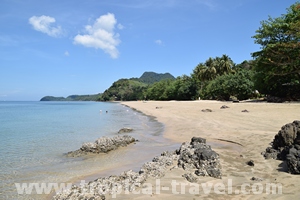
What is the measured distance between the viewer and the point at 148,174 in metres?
6.13

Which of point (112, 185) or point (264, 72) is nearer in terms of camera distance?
point (112, 185)

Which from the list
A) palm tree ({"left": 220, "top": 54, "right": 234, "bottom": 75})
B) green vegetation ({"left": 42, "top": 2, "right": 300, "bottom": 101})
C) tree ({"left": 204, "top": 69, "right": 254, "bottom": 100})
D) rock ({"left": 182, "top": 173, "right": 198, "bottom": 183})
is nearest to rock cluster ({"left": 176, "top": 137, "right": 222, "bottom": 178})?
rock ({"left": 182, "top": 173, "right": 198, "bottom": 183})

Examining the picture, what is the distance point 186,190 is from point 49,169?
5451 mm

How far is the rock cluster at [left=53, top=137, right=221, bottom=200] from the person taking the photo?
5.11m

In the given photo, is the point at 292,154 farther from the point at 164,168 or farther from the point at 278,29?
the point at 278,29

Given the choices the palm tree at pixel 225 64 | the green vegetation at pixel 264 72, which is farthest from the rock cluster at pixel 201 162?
the palm tree at pixel 225 64

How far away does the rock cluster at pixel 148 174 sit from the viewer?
5.11 meters

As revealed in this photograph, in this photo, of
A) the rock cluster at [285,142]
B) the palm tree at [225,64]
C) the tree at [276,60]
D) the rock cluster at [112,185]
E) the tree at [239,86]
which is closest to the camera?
the rock cluster at [112,185]

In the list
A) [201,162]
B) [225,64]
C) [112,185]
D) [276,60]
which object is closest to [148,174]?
[112,185]

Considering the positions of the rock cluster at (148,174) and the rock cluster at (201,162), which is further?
the rock cluster at (201,162)

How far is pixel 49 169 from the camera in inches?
320

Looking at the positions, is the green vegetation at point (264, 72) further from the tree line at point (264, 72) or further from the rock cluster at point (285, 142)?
the rock cluster at point (285, 142)

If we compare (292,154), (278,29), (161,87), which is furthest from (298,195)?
(161,87)

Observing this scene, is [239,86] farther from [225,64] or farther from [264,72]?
[225,64]
